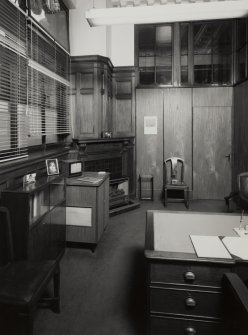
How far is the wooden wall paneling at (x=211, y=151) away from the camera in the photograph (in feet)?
20.8

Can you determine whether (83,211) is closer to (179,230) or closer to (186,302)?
(179,230)

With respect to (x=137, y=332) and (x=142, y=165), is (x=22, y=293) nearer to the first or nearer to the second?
(x=137, y=332)

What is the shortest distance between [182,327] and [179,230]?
2.16 ft

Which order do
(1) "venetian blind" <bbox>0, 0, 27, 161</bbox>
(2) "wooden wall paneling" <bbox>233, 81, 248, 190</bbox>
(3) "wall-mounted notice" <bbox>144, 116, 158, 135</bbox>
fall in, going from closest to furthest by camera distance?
1. (1) "venetian blind" <bbox>0, 0, 27, 161</bbox>
2. (2) "wooden wall paneling" <bbox>233, 81, 248, 190</bbox>
3. (3) "wall-mounted notice" <bbox>144, 116, 158, 135</bbox>

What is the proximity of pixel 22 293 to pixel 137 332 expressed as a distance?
0.94 metres

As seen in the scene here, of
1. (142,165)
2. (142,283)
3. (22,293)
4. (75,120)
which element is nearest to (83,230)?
(142,283)

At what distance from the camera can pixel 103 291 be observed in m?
2.79

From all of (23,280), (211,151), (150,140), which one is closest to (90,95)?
(150,140)

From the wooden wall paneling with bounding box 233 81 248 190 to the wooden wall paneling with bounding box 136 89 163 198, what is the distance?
146 cm

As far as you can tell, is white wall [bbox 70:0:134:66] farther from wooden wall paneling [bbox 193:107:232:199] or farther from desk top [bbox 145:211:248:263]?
desk top [bbox 145:211:248:263]

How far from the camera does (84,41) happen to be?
562 cm

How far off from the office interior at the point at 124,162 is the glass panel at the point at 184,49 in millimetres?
22

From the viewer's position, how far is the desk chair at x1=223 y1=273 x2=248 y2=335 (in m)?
1.24

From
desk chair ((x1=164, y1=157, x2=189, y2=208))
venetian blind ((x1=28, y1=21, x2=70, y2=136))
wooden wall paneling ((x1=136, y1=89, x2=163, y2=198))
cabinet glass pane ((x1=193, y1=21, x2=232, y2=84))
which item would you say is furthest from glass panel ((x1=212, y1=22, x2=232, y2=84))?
venetian blind ((x1=28, y1=21, x2=70, y2=136))
